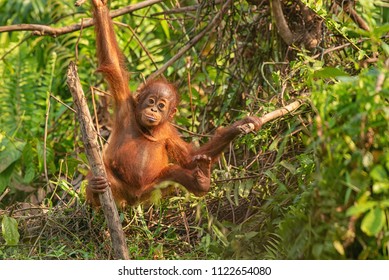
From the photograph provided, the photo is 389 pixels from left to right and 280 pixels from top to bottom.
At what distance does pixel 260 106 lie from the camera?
505 cm

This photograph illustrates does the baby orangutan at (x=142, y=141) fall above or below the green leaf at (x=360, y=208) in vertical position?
below

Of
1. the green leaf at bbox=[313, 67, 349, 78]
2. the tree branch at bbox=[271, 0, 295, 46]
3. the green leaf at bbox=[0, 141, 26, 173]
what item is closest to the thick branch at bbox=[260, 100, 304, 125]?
the green leaf at bbox=[313, 67, 349, 78]

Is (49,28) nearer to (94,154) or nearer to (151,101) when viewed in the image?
(151,101)

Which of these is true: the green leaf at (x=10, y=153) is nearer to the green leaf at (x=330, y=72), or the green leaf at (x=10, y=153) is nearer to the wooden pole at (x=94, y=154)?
the wooden pole at (x=94, y=154)

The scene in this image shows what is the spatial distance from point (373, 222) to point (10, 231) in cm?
248

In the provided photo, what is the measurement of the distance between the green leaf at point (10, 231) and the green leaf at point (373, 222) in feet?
7.95

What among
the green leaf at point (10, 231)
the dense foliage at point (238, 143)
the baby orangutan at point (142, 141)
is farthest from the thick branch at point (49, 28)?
the green leaf at point (10, 231)

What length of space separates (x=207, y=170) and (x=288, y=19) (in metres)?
1.52

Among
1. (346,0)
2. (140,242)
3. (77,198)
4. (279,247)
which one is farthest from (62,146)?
(279,247)

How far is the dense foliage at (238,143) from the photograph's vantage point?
3.18 meters

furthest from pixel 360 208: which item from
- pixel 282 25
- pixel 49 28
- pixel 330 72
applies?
pixel 282 25

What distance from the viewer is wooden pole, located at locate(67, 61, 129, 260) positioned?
13.3ft

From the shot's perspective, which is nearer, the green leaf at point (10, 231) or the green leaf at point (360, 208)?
the green leaf at point (360, 208)

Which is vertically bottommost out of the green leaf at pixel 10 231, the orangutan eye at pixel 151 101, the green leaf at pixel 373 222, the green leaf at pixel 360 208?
the green leaf at pixel 10 231
